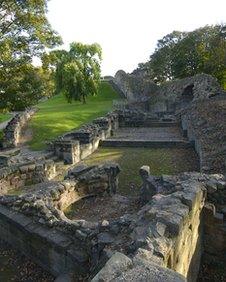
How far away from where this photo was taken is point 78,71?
33.5 meters

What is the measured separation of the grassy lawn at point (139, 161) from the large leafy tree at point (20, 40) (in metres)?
6.54

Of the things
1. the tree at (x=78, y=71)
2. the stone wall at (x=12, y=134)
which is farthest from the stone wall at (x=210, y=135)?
the tree at (x=78, y=71)

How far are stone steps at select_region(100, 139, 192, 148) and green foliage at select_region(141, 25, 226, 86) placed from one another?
22.7 m

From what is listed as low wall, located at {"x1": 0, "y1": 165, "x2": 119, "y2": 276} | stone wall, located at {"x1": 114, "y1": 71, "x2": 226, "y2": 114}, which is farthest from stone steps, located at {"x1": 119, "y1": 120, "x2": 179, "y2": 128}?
low wall, located at {"x1": 0, "y1": 165, "x2": 119, "y2": 276}

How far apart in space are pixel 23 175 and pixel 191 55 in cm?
A: 3628

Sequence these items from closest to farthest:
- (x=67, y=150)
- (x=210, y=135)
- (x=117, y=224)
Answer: (x=117, y=224), (x=210, y=135), (x=67, y=150)

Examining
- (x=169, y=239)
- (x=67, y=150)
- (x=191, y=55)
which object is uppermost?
(x=191, y=55)

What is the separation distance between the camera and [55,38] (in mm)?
20359

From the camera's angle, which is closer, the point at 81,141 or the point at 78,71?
the point at 81,141

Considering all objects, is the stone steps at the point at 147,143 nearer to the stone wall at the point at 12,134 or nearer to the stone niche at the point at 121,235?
the stone wall at the point at 12,134

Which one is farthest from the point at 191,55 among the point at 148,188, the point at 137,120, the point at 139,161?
the point at 148,188

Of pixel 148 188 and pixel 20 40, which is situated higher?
pixel 20 40

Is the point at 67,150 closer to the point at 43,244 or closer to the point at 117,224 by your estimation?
the point at 43,244

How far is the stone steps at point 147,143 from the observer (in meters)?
17.5
